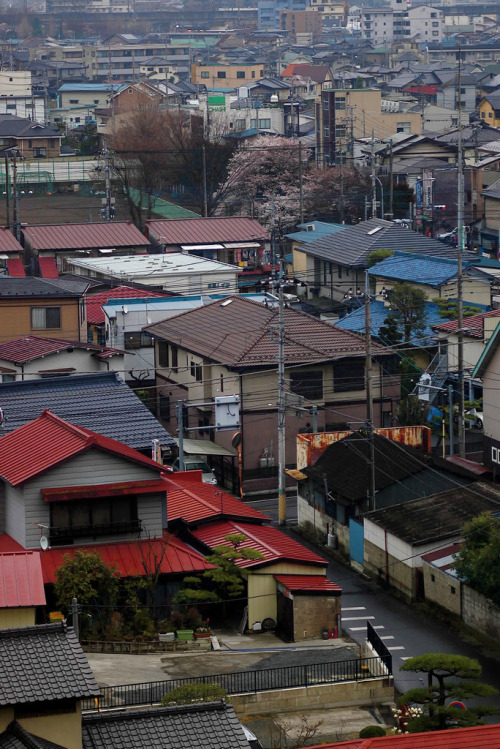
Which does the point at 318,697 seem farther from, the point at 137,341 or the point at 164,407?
the point at 137,341

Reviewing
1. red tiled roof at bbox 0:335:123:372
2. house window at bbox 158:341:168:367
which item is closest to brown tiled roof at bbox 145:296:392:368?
house window at bbox 158:341:168:367

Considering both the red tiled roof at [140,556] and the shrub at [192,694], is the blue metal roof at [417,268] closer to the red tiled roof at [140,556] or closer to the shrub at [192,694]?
the red tiled roof at [140,556]

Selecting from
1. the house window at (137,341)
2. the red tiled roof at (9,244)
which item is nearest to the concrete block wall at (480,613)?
the house window at (137,341)

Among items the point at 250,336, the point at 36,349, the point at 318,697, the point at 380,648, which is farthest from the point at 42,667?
the point at 250,336

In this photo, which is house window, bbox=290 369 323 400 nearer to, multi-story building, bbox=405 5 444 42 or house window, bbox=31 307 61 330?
house window, bbox=31 307 61 330

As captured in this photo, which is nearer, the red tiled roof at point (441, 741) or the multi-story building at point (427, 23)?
the red tiled roof at point (441, 741)

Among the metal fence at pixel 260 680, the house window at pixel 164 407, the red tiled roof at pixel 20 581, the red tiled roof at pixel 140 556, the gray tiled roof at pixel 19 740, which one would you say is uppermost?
the gray tiled roof at pixel 19 740
